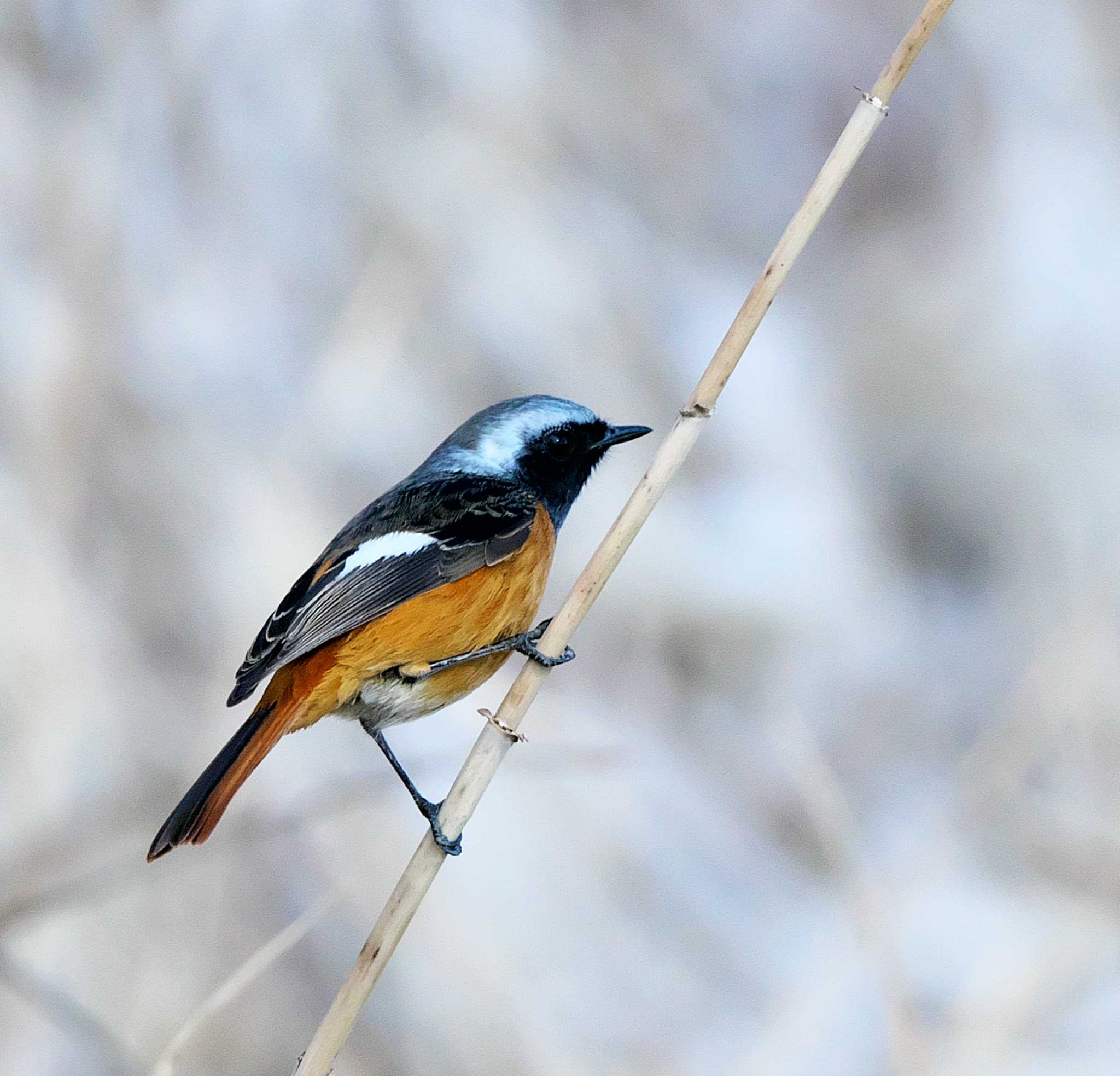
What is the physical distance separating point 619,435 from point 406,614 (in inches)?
35.7

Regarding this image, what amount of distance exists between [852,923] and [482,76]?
3.45 metres

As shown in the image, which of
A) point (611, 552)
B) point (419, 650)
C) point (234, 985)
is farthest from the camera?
point (419, 650)

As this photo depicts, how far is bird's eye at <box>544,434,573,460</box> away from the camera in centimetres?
356

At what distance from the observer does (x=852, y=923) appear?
416 centimetres

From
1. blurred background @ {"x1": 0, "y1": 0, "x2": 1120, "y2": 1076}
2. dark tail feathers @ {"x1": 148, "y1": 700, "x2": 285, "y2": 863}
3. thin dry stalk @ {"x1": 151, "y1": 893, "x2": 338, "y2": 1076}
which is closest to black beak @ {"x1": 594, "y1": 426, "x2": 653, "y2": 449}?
blurred background @ {"x1": 0, "y1": 0, "x2": 1120, "y2": 1076}

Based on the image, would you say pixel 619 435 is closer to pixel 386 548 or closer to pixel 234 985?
pixel 386 548

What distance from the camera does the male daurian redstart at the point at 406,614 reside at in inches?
111

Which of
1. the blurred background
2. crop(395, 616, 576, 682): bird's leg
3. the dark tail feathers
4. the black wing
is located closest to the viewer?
the dark tail feathers

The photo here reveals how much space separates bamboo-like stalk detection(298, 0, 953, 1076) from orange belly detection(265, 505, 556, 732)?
1.91 feet

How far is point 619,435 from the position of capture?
356cm

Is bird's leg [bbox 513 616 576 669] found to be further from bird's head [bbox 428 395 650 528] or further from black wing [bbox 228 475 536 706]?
bird's head [bbox 428 395 650 528]

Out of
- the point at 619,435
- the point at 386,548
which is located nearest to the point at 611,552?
the point at 386,548

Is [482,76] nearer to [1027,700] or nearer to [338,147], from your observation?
[338,147]

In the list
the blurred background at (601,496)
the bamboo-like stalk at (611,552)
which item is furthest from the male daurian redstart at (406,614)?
the blurred background at (601,496)
